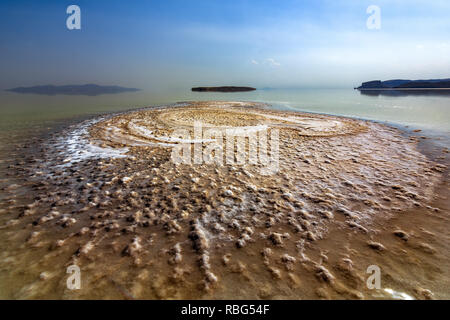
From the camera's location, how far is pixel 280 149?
9.42 m

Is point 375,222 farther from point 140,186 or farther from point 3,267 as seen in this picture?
point 3,267

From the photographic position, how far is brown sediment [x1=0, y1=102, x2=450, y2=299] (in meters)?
2.93

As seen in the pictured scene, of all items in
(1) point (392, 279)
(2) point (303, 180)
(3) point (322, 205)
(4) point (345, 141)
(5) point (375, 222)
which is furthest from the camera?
(4) point (345, 141)

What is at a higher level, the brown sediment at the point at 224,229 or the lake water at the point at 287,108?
the lake water at the point at 287,108

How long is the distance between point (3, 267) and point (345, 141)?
13.5m

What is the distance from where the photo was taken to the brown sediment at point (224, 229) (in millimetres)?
2932

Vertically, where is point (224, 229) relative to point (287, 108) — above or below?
below

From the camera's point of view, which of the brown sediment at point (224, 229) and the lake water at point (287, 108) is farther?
the lake water at point (287, 108)

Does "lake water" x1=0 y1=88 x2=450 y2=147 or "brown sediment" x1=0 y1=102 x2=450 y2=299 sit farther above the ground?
"lake water" x1=0 y1=88 x2=450 y2=147

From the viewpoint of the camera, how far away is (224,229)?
4.12m

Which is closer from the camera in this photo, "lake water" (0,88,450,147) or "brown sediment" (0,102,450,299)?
"brown sediment" (0,102,450,299)

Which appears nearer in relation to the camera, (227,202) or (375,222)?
(375,222)

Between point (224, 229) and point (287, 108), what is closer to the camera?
point (224, 229)
